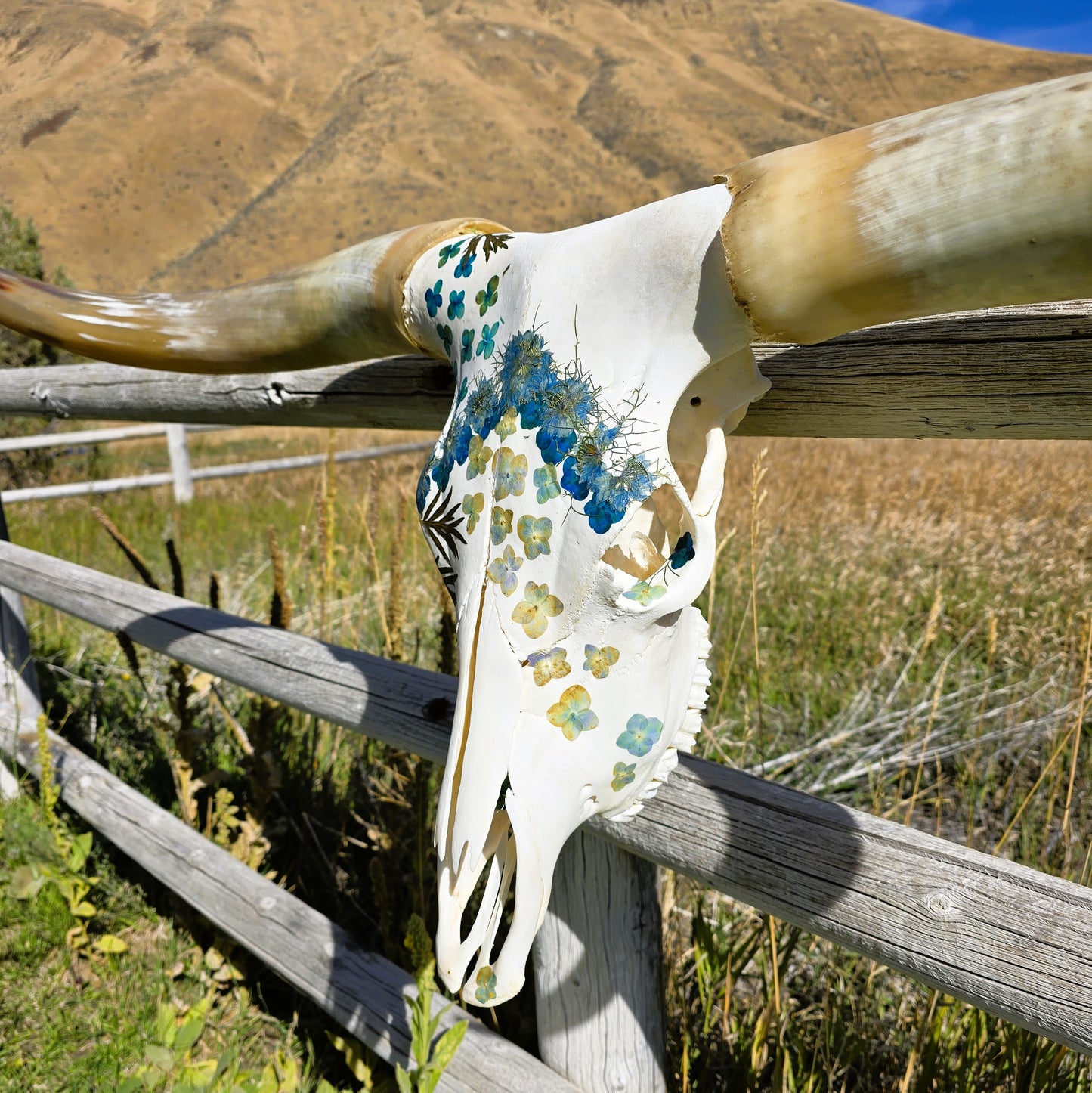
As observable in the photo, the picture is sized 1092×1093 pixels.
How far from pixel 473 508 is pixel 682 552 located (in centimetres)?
19

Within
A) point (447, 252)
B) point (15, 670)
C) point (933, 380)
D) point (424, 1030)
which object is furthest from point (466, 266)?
point (15, 670)

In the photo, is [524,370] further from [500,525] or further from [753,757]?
[753,757]

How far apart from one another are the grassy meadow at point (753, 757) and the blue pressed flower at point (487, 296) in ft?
1.80

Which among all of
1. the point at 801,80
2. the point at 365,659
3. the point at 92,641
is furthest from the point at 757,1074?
the point at 801,80

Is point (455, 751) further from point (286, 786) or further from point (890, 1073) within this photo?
point (286, 786)

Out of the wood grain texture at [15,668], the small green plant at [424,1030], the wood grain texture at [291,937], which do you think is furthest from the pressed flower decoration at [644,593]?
the wood grain texture at [15,668]

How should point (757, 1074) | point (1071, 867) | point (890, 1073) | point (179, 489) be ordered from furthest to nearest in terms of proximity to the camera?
point (179, 489) < point (1071, 867) < point (890, 1073) < point (757, 1074)

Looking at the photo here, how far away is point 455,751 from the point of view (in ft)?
2.22

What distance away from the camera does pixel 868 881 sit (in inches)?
33.2

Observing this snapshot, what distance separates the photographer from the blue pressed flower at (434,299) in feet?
2.65

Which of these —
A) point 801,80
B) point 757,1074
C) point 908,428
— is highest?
point 801,80

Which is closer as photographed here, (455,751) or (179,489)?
(455,751)

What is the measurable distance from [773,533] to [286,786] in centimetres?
239

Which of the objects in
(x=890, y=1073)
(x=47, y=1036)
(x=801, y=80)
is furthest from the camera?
(x=801, y=80)
